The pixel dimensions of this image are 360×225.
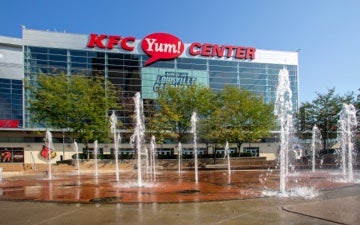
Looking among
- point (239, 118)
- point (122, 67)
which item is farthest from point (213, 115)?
point (122, 67)

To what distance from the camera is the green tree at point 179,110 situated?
39.2 meters

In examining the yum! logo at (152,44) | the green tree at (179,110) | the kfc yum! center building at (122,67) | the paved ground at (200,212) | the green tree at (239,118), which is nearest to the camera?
the paved ground at (200,212)

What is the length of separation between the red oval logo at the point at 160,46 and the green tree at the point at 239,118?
18.9 meters

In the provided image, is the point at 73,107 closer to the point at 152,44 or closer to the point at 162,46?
the point at 152,44

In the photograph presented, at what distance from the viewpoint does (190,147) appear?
56375mm

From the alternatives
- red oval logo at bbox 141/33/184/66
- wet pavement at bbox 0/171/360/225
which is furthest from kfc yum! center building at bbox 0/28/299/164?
wet pavement at bbox 0/171/360/225

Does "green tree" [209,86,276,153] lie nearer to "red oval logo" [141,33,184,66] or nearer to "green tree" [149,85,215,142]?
"green tree" [149,85,215,142]

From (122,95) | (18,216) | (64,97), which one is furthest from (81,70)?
(18,216)

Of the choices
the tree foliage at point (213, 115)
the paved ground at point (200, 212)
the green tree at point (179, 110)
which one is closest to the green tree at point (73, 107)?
the green tree at point (179, 110)

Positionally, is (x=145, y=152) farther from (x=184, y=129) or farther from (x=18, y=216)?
(x=18, y=216)

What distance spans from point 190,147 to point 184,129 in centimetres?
1636

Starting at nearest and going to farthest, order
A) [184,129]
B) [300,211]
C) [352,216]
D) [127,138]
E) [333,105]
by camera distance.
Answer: [352,216]
[300,211]
[184,129]
[333,105]
[127,138]

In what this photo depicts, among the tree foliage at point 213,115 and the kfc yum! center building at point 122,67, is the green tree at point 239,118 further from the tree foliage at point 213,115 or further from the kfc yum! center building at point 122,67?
the kfc yum! center building at point 122,67

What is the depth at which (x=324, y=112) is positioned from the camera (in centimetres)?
4525
